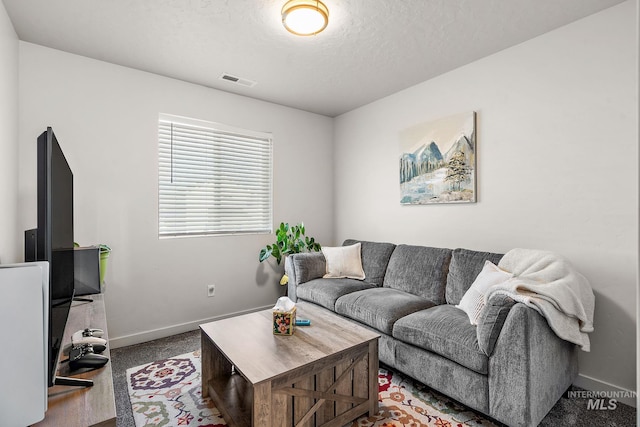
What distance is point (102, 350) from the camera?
4.86 feet

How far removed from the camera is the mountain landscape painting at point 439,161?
2848mm

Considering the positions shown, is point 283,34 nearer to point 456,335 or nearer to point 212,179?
point 212,179

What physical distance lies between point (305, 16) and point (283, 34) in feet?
1.45

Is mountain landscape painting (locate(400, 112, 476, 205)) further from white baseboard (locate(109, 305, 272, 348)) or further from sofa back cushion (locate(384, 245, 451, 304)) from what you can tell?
white baseboard (locate(109, 305, 272, 348))

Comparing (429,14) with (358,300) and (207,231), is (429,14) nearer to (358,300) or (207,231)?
(358,300)

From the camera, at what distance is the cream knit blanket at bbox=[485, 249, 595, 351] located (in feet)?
5.82

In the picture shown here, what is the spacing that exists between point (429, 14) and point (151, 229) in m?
2.91

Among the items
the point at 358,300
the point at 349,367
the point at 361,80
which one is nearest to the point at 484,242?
the point at 358,300

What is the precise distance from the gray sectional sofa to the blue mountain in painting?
2.58 ft

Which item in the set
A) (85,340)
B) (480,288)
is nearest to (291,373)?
(85,340)

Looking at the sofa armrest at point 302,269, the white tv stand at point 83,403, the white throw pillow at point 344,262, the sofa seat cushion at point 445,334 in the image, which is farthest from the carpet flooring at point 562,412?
the white throw pillow at point 344,262

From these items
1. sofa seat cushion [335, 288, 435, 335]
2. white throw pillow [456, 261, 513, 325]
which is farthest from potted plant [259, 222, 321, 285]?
white throw pillow [456, 261, 513, 325]

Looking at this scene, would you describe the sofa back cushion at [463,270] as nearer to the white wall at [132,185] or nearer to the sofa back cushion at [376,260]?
the sofa back cushion at [376,260]

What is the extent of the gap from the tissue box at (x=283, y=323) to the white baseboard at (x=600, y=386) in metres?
2.05
